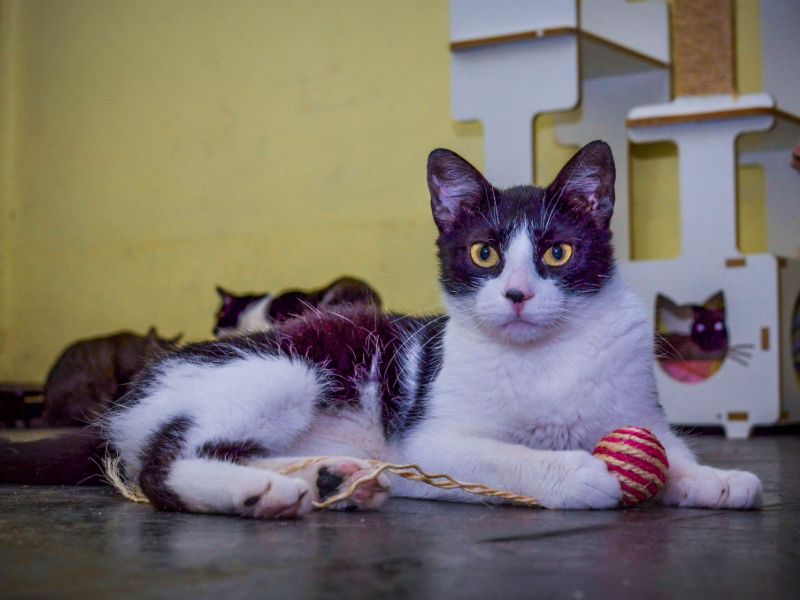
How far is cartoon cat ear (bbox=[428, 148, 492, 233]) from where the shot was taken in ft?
6.21

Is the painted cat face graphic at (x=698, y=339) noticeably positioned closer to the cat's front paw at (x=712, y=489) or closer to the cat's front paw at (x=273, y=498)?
the cat's front paw at (x=712, y=489)

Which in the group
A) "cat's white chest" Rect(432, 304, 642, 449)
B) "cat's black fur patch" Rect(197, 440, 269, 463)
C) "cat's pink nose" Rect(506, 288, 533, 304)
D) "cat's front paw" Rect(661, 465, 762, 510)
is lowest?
"cat's front paw" Rect(661, 465, 762, 510)

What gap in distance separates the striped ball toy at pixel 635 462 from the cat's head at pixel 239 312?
314cm

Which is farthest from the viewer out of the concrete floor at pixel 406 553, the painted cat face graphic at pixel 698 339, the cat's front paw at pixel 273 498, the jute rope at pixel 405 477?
the painted cat face graphic at pixel 698 339

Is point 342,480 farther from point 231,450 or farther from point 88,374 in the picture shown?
point 88,374

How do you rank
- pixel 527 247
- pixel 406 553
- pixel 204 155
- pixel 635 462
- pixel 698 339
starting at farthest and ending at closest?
pixel 204 155
pixel 698 339
pixel 527 247
pixel 635 462
pixel 406 553

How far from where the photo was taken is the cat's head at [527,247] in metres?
1.73

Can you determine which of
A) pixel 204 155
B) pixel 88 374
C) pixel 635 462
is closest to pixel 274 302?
pixel 88 374

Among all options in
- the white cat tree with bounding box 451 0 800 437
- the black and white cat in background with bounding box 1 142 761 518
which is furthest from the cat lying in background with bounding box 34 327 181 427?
the black and white cat in background with bounding box 1 142 761 518

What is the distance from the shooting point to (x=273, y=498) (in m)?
1.49

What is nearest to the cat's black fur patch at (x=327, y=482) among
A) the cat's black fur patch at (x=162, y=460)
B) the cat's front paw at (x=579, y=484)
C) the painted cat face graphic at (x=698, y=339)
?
the cat's black fur patch at (x=162, y=460)

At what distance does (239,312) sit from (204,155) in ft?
4.66

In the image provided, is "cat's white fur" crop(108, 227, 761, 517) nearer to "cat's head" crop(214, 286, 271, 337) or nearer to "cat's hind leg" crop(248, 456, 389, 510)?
"cat's hind leg" crop(248, 456, 389, 510)

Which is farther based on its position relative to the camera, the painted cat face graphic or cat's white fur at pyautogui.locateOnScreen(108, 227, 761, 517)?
the painted cat face graphic
